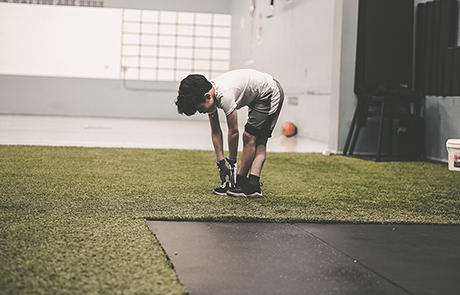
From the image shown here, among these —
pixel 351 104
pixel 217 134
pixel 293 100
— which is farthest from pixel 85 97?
pixel 217 134

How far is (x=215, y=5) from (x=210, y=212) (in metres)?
9.54

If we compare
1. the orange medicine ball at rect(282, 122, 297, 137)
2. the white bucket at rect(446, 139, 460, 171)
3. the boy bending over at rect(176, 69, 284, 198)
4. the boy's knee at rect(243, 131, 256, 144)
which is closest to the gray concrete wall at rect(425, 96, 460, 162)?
the white bucket at rect(446, 139, 460, 171)

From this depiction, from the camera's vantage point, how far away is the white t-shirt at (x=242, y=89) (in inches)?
108

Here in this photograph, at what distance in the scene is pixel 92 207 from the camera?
2.44 meters

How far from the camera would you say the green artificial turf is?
1.55 m

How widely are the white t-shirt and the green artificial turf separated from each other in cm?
44

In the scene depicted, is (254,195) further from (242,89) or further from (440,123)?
(440,123)

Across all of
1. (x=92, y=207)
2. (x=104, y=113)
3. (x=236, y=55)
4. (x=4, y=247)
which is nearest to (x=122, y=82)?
(x=104, y=113)

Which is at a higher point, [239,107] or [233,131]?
[239,107]

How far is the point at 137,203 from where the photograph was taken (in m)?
2.59

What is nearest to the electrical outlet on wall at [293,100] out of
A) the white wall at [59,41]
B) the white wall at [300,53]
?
the white wall at [300,53]

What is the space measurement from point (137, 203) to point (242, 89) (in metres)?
0.72

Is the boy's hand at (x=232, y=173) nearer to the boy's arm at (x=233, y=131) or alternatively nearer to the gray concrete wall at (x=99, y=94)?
the boy's arm at (x=233, y=131)

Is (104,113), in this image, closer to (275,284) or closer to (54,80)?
(54,80)
